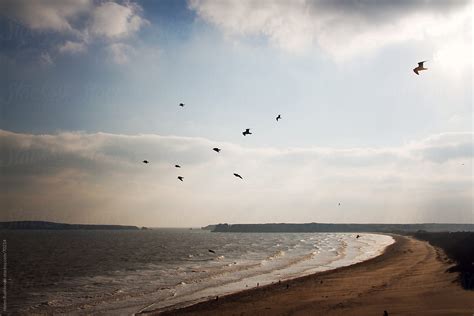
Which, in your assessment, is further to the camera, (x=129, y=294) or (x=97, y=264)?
(x=97, y=264)

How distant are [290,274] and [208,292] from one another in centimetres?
1515

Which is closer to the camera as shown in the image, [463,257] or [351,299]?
[351,299]

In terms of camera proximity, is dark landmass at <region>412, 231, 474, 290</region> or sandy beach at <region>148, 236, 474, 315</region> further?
dark landmass at <region>412, 231, 474, 290</region>

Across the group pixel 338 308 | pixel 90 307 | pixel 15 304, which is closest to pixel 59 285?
pixel 15 304

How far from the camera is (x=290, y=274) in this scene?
48625 mm

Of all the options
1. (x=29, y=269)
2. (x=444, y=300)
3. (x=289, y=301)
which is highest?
(x=444, y=300)

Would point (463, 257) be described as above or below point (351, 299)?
above

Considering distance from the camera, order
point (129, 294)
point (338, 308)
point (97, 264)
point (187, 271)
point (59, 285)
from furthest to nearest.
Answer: point (97, 264) → point (187, 271) → point (59, 285) → point (129, 294) → point (338, 308)

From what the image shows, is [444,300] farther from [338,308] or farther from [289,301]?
[289,301]

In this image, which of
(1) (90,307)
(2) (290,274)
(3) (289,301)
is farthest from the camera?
(2) (290,274)

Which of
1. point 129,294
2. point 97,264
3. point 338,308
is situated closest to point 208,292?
point 129,294

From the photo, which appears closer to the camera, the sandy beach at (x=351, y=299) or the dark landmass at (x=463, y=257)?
the sandy beach at (x=351, y=299)

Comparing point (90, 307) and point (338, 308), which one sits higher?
point (338, 308)

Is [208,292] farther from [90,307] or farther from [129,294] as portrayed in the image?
[90,307]
